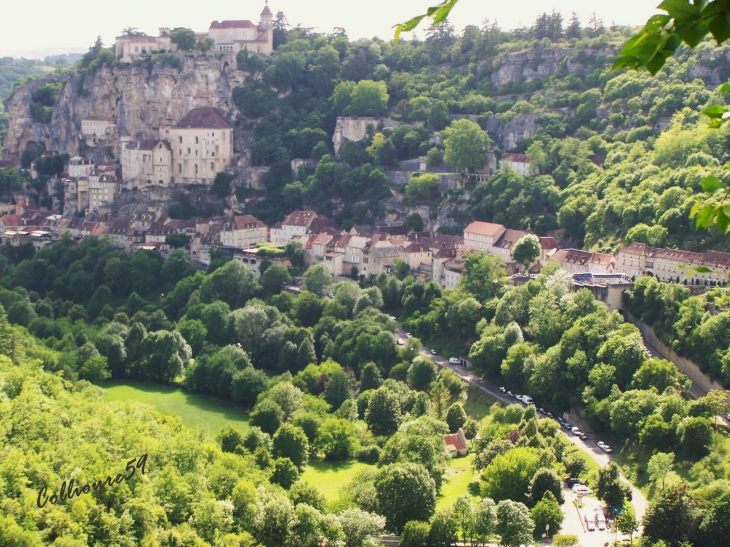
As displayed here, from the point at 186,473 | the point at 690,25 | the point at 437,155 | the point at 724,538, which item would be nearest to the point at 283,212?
the point at 437,155

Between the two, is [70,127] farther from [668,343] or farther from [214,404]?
[668,343]

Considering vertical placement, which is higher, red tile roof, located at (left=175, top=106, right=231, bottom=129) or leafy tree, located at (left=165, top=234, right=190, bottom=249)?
red tile roof, located at (left=175, top=106, right=231, bottom=129)

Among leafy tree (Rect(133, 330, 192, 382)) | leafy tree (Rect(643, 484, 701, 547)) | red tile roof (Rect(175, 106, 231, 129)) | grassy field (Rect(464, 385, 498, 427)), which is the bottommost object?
leafy tree (Rect(133, 330, 192, 382))

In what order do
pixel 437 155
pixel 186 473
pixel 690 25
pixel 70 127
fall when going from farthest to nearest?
pixel 70 127
pixel 437 155
pixel 186 473
pixel 690 25

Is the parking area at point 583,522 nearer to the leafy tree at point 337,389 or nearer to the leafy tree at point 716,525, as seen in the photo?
the leafy tree at point 716,525

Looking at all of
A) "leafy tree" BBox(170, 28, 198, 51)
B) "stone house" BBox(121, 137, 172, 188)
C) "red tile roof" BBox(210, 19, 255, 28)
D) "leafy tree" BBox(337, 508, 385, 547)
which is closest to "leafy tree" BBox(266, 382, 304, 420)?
"leafy tree" BBox(337, 508, 385, 547)

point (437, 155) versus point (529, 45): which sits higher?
point (529, 45)

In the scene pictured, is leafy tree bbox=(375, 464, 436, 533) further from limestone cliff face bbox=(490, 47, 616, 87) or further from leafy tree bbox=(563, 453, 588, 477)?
limestone cliff face bbox=(490, 47, 616, 87)
